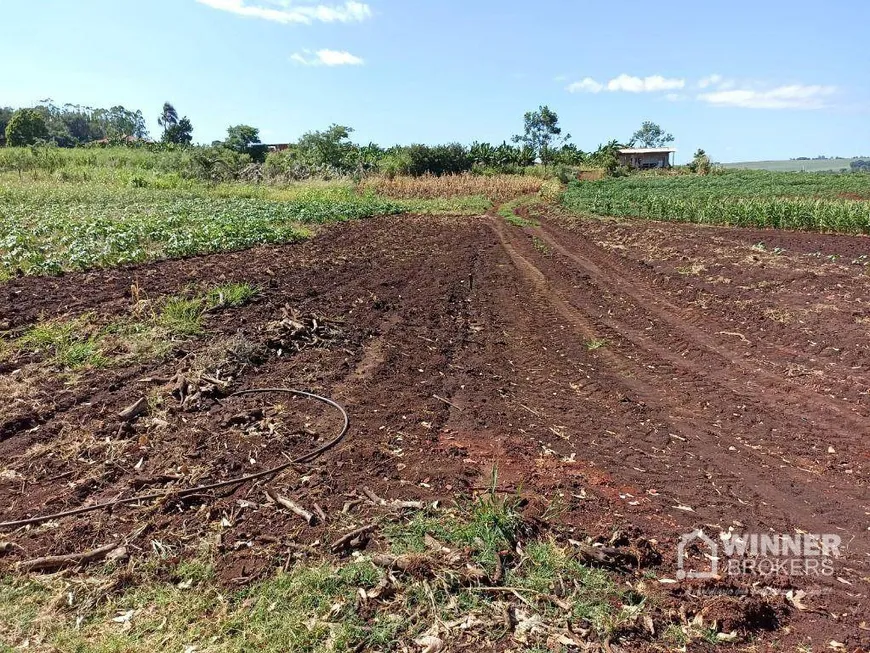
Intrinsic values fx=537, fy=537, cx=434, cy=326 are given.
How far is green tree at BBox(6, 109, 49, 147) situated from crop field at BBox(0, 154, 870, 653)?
198 ft

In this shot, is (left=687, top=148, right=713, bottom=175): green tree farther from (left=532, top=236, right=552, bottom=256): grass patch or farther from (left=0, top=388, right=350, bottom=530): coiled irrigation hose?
(left=0, top=388, right=350, bottom=530): coiled irrigation hose

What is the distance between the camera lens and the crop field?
121 inches

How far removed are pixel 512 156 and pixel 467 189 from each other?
A: 17066 mm

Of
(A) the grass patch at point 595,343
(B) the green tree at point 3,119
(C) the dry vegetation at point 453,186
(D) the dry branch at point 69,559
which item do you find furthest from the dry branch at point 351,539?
(B) the green tree at point 3,119

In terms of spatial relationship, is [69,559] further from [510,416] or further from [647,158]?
[647,158]

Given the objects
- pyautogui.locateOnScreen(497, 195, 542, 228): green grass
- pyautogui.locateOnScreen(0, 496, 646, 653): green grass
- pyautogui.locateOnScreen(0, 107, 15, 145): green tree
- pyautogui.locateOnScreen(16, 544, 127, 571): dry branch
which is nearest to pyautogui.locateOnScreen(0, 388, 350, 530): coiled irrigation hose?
pyautogui.locateOnScreen(16, 544, 127, 571): dry branch

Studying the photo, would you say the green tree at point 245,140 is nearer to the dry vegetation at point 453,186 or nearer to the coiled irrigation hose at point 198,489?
the dry vegetation at point 453,186

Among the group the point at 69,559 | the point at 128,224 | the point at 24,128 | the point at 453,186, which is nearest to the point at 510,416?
the point at 69,559

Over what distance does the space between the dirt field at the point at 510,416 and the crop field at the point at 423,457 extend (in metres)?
0.04

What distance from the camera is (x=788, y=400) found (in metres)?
6.29

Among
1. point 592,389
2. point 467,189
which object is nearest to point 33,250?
point 592,389

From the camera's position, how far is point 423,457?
4.72m

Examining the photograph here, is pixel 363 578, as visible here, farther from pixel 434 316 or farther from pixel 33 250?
pixel 33 250
